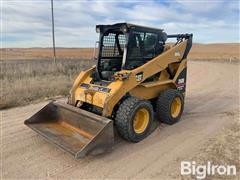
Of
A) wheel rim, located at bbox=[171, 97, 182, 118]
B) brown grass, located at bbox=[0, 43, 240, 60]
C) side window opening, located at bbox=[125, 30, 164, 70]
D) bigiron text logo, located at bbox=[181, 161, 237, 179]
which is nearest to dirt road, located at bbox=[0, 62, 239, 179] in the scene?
bigiron text logo, located at bbox=[181, 161, 237, 179]

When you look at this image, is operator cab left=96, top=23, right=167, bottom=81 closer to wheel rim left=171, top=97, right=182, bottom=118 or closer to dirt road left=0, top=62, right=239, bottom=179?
wheel rim left=171, top=97, right=182, bottom=118

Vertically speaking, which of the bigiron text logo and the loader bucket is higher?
the loader bucket

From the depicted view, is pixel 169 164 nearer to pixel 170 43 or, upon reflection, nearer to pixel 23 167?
pixel 23 167

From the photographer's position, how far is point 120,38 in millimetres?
5793

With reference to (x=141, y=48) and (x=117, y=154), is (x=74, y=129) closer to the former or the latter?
(x=117, y=154)

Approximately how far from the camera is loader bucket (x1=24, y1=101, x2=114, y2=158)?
156 inches

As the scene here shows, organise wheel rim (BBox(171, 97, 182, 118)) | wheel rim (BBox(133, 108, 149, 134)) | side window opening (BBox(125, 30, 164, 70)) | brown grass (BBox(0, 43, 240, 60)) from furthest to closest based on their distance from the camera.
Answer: brown grass (BBox(0, 43, 240, 60)), wheel rim (BBox(171, 97, 182, 118)), side window opening (BBox(125, 30, 164, 70)), wheel rim (BBox(133, 108, 149, 134))

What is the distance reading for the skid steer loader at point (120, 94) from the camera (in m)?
4.51

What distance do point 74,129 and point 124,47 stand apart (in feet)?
6.54

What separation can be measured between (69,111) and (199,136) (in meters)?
2.66

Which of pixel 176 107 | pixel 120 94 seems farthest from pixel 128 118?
pixel 176 107

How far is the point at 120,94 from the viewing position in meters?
4.75

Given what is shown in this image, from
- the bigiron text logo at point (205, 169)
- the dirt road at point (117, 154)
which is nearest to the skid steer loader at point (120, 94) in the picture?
the dirt road at point (117, 154)

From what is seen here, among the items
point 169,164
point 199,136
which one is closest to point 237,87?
point 199,136
